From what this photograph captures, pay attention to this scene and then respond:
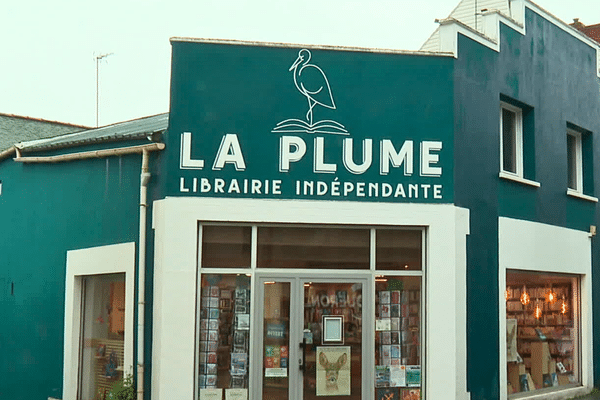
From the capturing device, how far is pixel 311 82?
39.3ft

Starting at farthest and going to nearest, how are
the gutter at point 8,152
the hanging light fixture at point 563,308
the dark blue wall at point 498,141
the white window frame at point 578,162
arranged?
the white window frame at point 578,162 → the hanging light fixture at point 563,308 → the gutter at point 8,152 → the dark blue wall at point 498,141

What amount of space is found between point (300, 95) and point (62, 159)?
14.4ft

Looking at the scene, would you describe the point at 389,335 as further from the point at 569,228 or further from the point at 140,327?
the point at 569,228

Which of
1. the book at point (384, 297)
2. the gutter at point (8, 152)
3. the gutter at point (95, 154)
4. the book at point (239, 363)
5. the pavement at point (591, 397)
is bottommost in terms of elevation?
the pavement at point (591, 397)

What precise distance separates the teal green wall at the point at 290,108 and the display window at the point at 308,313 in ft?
2.17

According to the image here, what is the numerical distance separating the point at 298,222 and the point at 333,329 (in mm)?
1609

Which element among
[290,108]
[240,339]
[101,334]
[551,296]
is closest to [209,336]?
[240,339]

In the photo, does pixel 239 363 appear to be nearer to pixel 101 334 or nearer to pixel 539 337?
pixel 101 334

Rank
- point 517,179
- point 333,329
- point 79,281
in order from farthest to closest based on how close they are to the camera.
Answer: point 517,179, point 79,281, point 333,329

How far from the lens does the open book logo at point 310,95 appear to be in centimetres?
1182

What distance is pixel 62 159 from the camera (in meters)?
13.7

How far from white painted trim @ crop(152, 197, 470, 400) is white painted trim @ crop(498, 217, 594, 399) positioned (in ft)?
4.01

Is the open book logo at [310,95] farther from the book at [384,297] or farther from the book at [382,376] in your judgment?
the book at [382,376]

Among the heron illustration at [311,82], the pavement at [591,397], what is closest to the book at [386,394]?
the heron illustration at [311,82]
